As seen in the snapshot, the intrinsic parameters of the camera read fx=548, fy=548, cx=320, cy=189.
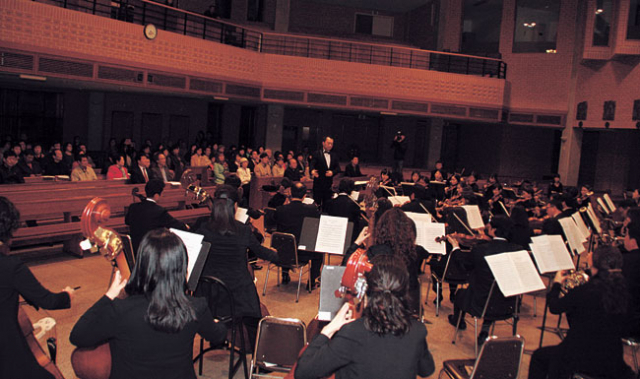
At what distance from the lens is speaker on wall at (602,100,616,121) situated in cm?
1855

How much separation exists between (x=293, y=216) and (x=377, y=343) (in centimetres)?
470

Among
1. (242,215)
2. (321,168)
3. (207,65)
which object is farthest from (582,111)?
(242,215)

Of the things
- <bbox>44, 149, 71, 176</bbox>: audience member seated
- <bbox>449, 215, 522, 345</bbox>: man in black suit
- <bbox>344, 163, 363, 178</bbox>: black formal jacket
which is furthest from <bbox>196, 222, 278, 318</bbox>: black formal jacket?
<bbox>344, 163, 363, 178</bbox>: black formal jacket

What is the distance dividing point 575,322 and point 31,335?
3.48 m

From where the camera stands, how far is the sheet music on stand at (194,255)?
3.91 meters

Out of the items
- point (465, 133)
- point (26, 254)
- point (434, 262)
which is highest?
point (465, 133)

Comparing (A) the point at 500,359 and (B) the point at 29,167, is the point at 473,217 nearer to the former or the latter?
(A) the point at 500,359

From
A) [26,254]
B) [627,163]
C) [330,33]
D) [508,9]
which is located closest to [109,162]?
[26,254]

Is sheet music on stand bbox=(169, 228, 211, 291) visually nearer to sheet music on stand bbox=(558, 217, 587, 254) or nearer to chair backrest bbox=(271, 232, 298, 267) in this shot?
chair backrest bbox=(271, 232, 298, 267)

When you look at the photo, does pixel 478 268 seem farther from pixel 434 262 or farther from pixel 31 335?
pixel 31 335

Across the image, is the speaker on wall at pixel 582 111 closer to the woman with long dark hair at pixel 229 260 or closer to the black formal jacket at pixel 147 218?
the black formal jacket at pixel 147 218

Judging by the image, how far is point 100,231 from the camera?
3340 millimetres

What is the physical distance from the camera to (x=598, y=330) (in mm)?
3781

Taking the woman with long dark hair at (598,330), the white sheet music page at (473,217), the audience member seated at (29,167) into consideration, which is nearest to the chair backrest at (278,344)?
the woman with long dark hair at (598,330)
